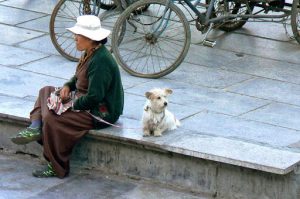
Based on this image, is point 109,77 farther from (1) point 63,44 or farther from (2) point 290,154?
(1) point 63,44

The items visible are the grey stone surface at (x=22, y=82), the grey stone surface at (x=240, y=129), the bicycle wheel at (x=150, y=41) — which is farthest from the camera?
the bicycle wheel at (x=150, y=41)

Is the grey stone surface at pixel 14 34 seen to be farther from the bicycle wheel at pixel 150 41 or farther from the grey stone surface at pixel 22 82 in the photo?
the bicycle wheel at pixel 150 41

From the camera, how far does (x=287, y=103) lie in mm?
8914

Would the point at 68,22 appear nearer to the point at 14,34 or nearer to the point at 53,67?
the point at 14,34

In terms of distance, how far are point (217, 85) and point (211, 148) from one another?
6.98 feet

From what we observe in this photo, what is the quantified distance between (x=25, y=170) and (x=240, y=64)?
316 centimetres

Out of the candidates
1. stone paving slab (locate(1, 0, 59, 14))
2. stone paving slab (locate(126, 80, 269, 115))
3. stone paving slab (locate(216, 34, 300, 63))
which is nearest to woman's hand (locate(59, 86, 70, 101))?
stone paving slab (locate(126, 80, 269, 115))

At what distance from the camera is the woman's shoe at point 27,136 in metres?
7.72

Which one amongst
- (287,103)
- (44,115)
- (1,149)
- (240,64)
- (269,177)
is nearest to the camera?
(269,177)

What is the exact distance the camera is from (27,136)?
25.3ft

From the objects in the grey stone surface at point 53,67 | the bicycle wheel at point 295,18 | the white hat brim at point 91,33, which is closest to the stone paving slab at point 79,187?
the white hat brim at point 91,33

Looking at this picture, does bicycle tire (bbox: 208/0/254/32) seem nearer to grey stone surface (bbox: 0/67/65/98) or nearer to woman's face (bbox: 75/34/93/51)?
grey stone surface (bbox: 0/67/65/98)

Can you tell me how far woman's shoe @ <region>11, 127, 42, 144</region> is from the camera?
25.3ft

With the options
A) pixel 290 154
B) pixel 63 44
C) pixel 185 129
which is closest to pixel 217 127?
pixel 185 129
